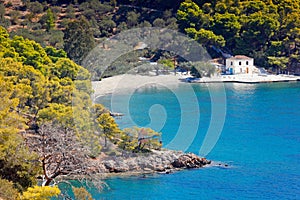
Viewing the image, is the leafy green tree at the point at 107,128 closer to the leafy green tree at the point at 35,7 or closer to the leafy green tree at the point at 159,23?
the leafy green tree at the point at 159,23

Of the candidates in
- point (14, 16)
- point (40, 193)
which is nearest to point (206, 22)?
point (14, 16)

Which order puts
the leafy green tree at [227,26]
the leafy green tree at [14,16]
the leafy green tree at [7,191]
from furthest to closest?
the leafy green tree at [14,16]
the leafy green tree at [227,26]
the leafy green tree at [7,191]

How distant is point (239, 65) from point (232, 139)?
70.8 feet

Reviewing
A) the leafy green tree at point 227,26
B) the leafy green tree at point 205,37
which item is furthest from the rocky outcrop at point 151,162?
the leafy green tree at point 227,26

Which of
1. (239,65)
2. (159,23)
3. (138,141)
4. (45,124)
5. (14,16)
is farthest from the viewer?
(14,16)

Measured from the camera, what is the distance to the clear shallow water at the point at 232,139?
2225cm

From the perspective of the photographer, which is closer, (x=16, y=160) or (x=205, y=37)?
(x=16, y=160)

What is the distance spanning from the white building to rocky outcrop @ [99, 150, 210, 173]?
83.6 feet

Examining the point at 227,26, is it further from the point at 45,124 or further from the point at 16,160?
the point at 16,160

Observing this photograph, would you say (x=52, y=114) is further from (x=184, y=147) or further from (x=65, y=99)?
(x=184, y=147)

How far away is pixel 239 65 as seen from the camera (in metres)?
50.3

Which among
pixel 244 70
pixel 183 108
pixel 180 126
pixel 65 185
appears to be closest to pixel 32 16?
pixel 244 70

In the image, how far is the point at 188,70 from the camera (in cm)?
4944

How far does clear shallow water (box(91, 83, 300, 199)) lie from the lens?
22.2 meters
